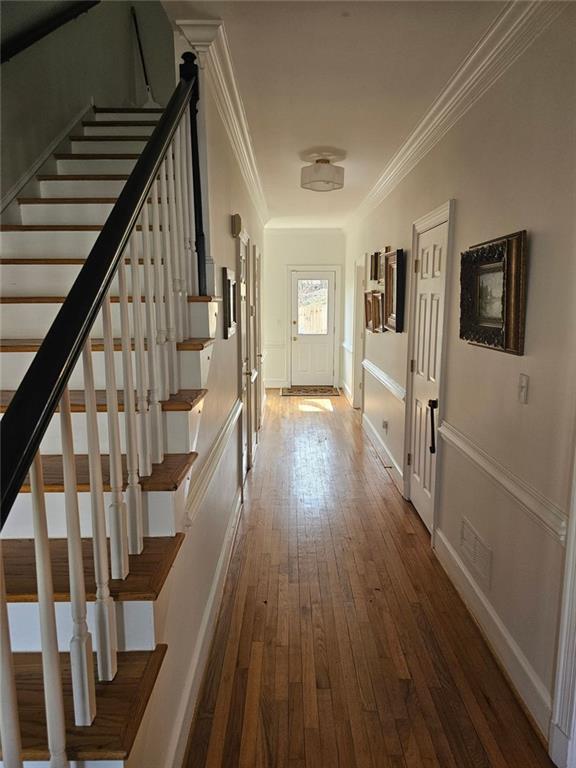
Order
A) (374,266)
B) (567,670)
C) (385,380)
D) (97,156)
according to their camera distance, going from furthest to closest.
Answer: (374,266)
(385,380)
(97,156)
(567,670)

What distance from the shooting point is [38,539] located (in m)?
0.81

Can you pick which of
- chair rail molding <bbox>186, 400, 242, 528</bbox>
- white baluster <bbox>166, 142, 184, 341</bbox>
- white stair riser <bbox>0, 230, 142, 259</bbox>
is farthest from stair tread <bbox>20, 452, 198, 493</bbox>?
white stair riser <bbox>0, 230, 142, 259</bbox>

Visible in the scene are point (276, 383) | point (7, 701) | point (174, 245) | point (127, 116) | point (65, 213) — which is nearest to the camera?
point (7, 701)

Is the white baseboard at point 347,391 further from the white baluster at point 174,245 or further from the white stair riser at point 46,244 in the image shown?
the white baluster at point 174,245

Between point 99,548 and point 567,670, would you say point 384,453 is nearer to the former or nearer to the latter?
point 567,670

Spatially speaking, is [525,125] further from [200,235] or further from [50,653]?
[50,653]

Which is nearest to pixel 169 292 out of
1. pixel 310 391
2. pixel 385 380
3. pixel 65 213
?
pixel 65 213

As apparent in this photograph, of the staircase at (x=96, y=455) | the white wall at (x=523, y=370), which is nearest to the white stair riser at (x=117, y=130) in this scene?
the staircase at (x=96, y=455)

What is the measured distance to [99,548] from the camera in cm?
108

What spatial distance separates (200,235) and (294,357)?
629 centimetres

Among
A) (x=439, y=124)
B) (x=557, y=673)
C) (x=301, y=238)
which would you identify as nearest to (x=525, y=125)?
(x=439, y=124)

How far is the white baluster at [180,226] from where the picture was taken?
1.86 m

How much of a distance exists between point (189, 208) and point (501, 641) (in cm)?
222

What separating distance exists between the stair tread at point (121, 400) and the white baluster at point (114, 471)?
0.36 m
